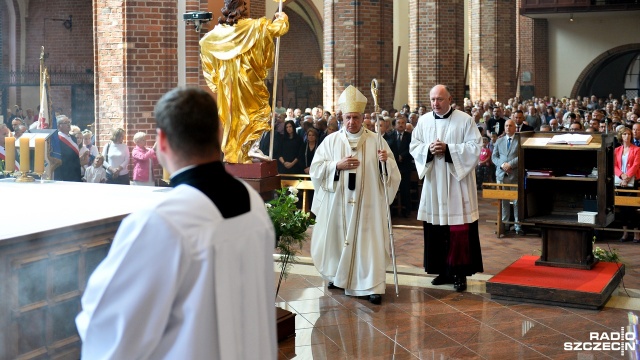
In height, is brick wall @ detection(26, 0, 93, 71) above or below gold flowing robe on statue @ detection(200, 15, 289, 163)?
above

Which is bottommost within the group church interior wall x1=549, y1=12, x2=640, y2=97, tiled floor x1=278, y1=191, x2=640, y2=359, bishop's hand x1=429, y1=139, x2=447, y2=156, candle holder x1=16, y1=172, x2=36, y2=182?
tiled floor x1=278, y1=191, x2=640, y2=359

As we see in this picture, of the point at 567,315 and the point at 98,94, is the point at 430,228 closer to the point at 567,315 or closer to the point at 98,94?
the point at 567,315

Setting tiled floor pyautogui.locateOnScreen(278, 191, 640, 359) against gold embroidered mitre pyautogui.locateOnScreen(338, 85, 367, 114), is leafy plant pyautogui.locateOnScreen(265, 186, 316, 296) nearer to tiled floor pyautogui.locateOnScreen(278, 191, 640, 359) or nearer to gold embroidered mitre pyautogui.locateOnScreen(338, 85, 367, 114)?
tiled floor pyautogui.locateOnScreen(278, 191, 640, 359)

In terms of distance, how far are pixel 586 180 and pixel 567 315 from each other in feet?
4.44

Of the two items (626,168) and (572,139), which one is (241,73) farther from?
(626,168)

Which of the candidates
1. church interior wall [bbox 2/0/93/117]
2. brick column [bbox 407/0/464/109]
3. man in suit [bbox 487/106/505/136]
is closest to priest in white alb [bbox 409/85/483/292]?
man in suit [bbox 487/106/505/136]

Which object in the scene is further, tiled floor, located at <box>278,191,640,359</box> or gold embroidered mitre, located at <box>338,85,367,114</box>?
gold embroidered mitre, located at <box>338,85,367,114</box>

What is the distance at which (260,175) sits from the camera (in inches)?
292

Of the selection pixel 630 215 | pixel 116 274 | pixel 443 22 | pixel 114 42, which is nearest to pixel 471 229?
pixel 630 215

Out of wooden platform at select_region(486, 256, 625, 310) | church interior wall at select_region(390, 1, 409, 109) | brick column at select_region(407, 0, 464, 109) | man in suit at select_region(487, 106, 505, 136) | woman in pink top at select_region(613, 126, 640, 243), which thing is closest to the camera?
wooden platform at select_region(486, 256, 625, 310)

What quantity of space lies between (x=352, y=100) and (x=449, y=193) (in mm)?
1263

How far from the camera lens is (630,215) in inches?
425

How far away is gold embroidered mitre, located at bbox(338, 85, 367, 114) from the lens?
7.41m

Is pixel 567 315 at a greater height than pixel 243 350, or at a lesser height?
lesser
